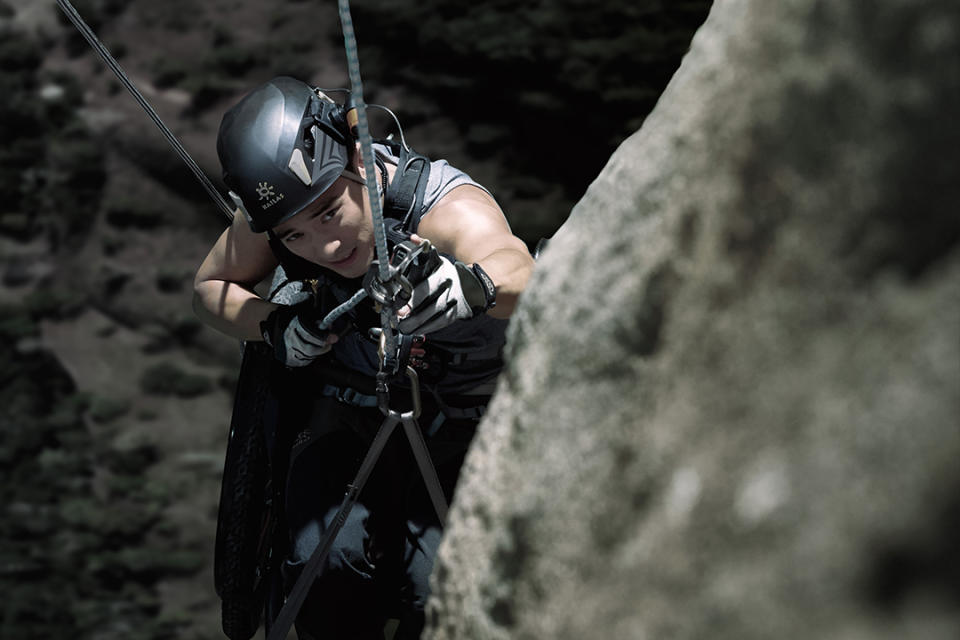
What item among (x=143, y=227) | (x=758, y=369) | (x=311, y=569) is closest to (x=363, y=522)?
(x=311, y=569)

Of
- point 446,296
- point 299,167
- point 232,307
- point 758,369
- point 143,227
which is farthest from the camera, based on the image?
point 143,227

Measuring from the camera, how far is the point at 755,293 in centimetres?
46

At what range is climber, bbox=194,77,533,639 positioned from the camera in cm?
142

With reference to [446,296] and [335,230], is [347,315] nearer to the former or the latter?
[335,230]

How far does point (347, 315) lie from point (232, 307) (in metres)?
0.30

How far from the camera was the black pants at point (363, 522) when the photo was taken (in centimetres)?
155

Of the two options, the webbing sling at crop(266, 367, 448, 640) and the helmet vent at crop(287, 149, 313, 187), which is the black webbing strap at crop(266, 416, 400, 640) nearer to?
the webbing sling at crop(266, 367, 448, 640)

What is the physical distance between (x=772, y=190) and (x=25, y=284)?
4.81 meters

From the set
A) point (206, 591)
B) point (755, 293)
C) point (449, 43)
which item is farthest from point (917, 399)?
point (206, 591)

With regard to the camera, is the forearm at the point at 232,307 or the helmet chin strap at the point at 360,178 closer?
the helmet chin strap at the point at 360,178

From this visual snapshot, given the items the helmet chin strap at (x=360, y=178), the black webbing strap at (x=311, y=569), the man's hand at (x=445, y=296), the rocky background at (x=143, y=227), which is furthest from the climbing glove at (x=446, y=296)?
the rocky background at (x=143, y=227)

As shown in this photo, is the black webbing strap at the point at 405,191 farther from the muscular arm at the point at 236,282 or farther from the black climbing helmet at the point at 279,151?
the muscular arm at the point at 236,282

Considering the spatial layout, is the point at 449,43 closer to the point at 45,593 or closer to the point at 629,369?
the point at 45,593

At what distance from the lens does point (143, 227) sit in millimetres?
4637
